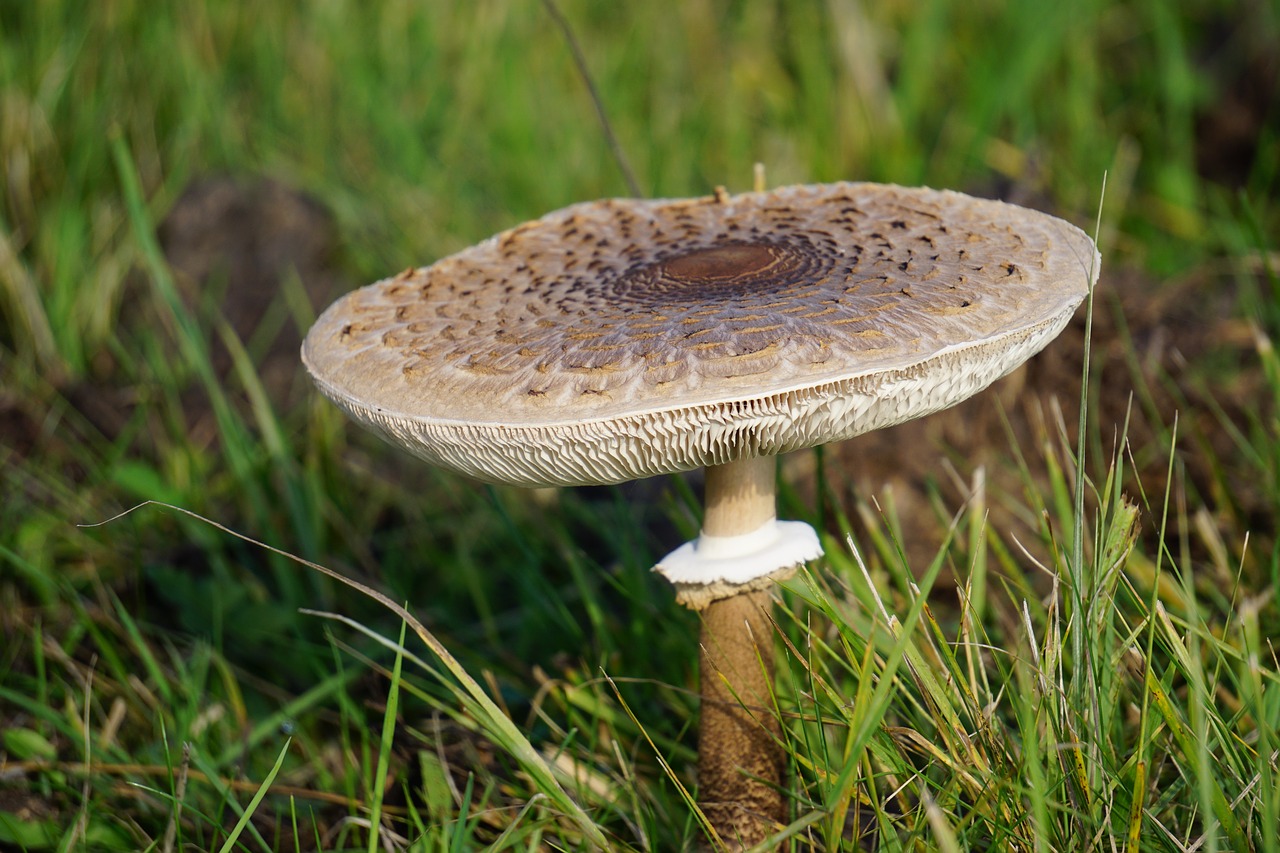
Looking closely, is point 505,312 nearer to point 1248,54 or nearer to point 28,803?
point 28,803

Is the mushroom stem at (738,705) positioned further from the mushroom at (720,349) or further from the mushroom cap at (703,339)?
the mushroom cap at (703,339)

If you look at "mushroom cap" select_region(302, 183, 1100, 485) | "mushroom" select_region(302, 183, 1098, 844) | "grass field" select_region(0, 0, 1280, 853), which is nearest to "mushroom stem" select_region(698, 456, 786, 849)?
"mushroom" select_region(302, 183, 1098, 844)

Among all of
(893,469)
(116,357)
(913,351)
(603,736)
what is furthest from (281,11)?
(913,351)

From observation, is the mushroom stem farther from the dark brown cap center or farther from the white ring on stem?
the dark brown cap center

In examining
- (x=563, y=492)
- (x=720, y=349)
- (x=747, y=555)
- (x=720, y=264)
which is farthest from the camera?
(x=563, y=492)

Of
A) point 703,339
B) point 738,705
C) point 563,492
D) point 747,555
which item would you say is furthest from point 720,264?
point 563,492

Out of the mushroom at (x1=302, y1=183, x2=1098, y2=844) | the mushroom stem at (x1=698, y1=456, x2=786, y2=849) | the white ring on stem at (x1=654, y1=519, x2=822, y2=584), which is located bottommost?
the mushroom stem at (x1=698, y1=456, x2=786, y2=849)

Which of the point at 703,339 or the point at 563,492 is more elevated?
the point at 703,339

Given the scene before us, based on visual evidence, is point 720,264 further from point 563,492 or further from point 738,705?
point 563,492
